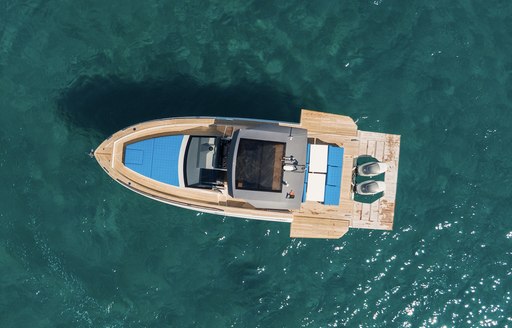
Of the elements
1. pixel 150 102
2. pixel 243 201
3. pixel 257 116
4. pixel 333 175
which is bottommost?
pixel 243 201

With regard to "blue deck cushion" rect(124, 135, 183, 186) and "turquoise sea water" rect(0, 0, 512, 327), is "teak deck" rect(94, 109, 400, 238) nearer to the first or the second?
"blue deck cushion" rect(124, 135, 183, 186)

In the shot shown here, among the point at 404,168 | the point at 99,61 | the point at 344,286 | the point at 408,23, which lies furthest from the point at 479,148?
the point at 99,61

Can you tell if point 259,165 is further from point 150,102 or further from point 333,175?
point 150,102

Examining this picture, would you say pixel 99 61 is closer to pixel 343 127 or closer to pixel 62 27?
pixel 62 27

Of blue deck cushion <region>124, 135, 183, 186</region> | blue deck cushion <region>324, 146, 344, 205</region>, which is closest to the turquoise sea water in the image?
blue deck cushion <region>124, 135, 183, 186</region>

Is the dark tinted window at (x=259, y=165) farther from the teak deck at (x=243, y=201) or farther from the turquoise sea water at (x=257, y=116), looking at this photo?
Answer: the turquoise sea water at (x=257, y=116)

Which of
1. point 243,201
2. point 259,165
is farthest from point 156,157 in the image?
point 259,165
